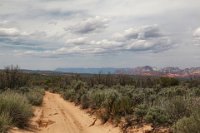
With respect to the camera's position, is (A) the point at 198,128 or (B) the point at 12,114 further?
(B) the point at 12,114

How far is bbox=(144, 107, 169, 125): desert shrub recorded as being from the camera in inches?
565

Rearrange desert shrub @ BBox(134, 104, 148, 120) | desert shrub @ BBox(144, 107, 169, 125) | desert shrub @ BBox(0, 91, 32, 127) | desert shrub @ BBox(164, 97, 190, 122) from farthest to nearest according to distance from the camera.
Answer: desert shrub @ BBox(134, 104, 148, 120) → desert shrub @ BBox(0, 91, 32, 127) → desert shrub @ BBox(144, 107, 169, 125) → desert shrub @ BBox(164, 97, 190, 122)

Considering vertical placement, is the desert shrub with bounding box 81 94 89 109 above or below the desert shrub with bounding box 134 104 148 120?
below

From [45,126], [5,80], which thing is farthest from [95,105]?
[5,80]

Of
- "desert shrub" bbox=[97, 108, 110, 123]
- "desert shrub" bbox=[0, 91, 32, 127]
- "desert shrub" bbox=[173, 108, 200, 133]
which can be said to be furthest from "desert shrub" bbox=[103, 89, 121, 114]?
"desert shrub" bbox=[173, 108, 200, 133]

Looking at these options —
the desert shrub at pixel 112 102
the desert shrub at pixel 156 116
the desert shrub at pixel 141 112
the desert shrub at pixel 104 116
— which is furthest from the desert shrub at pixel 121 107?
the desert shrub at pixel 156 116

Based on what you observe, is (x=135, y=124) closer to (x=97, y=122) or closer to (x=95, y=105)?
(x=97, y=122)

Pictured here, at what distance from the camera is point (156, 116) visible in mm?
14852

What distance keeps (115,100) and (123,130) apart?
4917 mm

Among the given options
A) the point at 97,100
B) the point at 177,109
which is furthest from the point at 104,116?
the point at 177,109

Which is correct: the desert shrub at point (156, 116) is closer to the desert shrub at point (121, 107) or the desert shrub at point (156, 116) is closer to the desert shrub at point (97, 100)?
the desert shrub at point (121, 107)

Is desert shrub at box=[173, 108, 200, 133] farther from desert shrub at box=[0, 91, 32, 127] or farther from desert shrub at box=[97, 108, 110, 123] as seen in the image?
desert shrub at box=[97, 108, 110, 123]

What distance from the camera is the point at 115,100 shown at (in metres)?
21.1

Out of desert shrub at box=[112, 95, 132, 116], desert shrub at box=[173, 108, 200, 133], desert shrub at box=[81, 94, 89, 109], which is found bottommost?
desert shrub at box=[81, 94, 89, 109]
